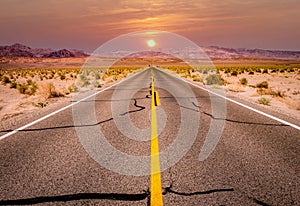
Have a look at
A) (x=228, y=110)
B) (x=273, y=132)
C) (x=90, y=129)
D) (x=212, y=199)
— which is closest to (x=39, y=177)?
(x=212, y=199)

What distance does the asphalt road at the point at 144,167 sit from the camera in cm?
365

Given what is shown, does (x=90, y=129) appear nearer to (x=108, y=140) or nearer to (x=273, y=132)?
(x=108, y=140)

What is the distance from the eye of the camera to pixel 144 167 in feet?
15.4

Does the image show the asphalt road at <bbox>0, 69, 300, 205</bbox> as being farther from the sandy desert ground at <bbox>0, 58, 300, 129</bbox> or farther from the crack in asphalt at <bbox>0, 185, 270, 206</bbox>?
the sandy desert ground at <bbox>0, 58, 300, 129</bbox>

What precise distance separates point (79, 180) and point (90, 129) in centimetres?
331

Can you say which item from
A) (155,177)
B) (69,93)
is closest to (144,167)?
(155,177)

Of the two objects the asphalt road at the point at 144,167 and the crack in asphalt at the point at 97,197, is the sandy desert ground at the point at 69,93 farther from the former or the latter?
the crack in asphalt at the point at 97,197

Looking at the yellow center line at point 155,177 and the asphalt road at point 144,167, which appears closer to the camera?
the yellow center line at point 155,177

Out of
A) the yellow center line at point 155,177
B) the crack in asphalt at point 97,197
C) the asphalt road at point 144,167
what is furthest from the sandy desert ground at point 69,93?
the crack in asphalt at point 97,197

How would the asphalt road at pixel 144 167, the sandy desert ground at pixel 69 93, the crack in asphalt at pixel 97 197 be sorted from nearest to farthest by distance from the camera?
the crack in asphalt at pixel 97 197
the asphalt road at pixel 144 167
the sandy desert ground at pixel 69 93

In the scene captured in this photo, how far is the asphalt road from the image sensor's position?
3.65 m

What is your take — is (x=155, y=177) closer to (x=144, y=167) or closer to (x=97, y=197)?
(x=144, y=167)

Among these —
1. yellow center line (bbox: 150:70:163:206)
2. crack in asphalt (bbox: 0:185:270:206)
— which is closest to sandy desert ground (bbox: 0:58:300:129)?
yellow center line (bbox: 150:70:163:206)

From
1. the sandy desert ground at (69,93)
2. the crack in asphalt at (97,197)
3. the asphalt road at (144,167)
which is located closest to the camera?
the crack in asphalt at (97,197)
